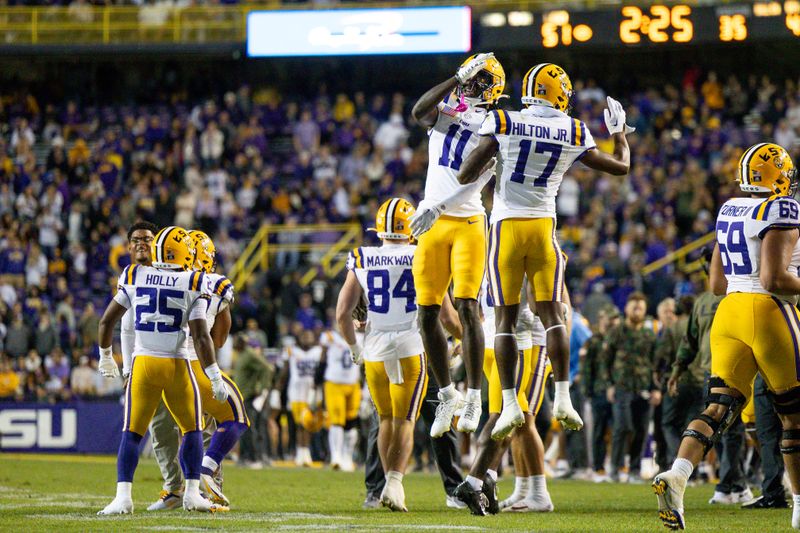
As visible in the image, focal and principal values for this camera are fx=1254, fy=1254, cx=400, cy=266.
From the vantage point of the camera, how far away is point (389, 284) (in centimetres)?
1000

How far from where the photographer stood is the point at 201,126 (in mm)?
→ 27188

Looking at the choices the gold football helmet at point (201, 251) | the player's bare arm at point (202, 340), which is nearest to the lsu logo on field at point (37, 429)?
the gold football helmet at point (201, 251)

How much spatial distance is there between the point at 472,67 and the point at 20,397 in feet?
44.0

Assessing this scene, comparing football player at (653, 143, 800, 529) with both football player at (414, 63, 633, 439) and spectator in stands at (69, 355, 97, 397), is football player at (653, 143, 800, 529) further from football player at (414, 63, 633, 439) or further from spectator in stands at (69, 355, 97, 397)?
spectator in stands at (69, 355, 97, 397)

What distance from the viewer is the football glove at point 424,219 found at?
8.20 m

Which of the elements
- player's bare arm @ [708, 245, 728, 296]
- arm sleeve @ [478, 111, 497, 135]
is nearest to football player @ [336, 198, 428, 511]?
arm sleeve @ [478, 111, 497, 135]

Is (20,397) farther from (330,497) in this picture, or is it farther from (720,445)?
(720,445)

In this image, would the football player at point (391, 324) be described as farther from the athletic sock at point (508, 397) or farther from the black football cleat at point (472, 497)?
the athletic sock at point (508, 397)

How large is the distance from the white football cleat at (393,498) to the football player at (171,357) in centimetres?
129

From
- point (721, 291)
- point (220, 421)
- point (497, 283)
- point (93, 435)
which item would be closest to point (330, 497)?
point (220, 421)

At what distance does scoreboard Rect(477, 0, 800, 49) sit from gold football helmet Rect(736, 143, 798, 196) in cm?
1449

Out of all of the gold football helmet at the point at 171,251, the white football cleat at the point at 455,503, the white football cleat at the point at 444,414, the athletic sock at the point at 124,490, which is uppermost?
the gold football helmet at the point at 171,251

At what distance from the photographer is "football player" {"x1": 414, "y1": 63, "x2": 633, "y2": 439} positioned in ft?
26.3

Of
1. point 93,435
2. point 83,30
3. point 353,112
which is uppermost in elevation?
point 83,30
